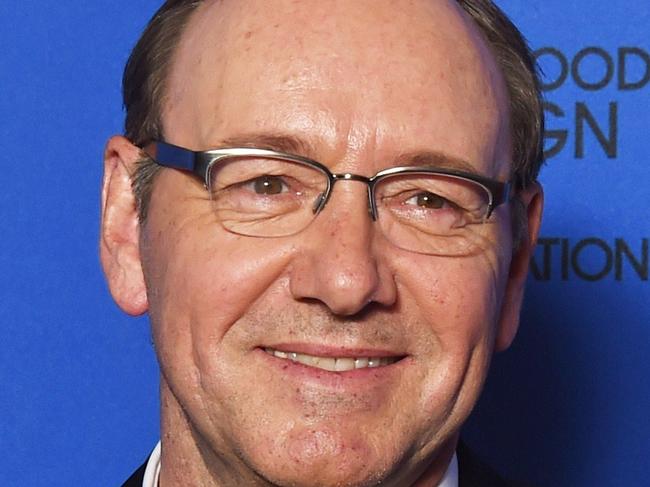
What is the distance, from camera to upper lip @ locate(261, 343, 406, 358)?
5.52 ft

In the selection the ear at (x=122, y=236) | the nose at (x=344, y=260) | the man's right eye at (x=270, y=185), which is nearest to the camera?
the nose at (x=344, y=260)

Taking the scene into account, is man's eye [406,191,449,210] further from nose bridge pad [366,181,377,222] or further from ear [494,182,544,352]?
ear [494,182,544,352]

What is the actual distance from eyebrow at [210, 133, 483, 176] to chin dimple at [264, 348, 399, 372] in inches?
10.0

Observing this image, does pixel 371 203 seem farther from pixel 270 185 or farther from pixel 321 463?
pixel 321 463

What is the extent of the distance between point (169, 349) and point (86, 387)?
906mm

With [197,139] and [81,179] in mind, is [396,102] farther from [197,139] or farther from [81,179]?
[81,179]

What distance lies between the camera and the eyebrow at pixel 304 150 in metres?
1.69

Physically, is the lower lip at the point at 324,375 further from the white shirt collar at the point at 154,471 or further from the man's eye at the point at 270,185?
the white shirt collar at the point at 154,471

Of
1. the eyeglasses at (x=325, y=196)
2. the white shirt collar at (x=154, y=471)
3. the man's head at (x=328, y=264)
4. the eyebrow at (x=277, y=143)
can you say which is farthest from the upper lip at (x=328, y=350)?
the white shirt collar at (x=154, y=471)

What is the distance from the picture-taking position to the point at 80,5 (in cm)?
264

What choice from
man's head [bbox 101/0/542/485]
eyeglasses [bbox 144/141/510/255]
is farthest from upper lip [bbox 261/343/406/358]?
eyeglasses [bbox 144/141/510/255]

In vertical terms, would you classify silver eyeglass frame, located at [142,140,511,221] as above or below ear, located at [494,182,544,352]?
above

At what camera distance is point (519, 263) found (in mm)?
2010

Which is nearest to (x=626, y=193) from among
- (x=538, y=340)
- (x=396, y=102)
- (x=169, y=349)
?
(x=538, y=340)
